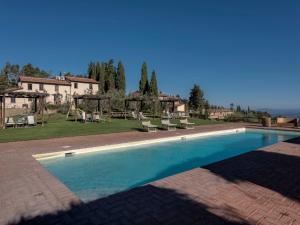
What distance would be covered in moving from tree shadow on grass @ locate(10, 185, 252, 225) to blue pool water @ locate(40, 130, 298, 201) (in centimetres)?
156

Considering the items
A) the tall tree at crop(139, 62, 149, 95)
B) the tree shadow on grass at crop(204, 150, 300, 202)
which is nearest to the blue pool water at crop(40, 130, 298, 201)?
the tree shadow on grass at crop(204, 150, 300, 202)

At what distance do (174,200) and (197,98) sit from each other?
2959cm

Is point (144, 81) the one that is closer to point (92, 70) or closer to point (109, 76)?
point (109, 76)

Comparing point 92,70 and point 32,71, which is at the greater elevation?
point 32,71

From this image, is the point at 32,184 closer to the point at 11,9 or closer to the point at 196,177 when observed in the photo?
the point at 196,177

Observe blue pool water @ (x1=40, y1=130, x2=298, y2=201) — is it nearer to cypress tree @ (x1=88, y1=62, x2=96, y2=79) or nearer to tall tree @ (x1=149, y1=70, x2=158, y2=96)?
tall tree @ (x1=149, y1=70, x2=158, y2=96)

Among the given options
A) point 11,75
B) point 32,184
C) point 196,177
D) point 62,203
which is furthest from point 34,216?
point 11,75

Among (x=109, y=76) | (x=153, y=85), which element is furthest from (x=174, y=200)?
(x=109, y=76)

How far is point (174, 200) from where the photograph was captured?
3895 millimetres

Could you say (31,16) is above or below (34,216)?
above

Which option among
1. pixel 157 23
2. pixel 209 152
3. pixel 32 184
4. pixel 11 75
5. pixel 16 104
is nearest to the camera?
pixel 32 184

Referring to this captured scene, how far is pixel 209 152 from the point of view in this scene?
1061cm

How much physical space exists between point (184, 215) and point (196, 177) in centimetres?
200

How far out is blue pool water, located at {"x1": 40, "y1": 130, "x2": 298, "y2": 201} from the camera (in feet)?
19.9
